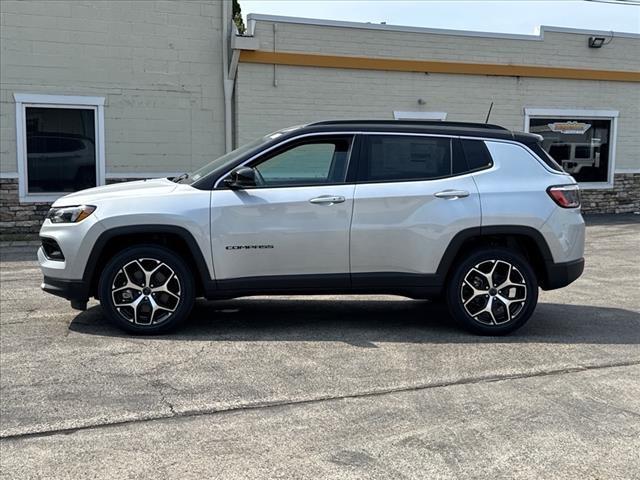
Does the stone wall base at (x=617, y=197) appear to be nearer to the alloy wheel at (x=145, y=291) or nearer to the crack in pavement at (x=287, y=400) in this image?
the crack in pavement at (x=287, y=400)

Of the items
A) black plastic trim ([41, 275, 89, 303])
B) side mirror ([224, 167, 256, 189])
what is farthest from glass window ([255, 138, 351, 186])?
black plastic trim ([41, 275, 89, 303])

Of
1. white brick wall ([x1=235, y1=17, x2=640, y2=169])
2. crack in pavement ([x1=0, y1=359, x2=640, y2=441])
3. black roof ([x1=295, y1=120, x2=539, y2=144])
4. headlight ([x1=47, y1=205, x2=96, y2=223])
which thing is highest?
white brick wall ([x1=235, y1=17, x2=640, y2=169])

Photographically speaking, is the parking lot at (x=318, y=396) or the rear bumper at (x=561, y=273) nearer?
the parking lot at (x=318, y=396)

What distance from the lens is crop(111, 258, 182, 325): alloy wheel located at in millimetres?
5781

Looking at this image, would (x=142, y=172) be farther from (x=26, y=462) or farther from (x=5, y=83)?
(x=26, y=462)

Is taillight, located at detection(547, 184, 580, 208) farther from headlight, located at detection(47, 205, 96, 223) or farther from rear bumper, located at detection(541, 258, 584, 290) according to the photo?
headlight, located at detection(47, 205, 96, 223)

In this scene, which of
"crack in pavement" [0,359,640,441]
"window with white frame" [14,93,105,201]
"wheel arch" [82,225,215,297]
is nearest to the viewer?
"crack in pavement" [0,359,640,441]

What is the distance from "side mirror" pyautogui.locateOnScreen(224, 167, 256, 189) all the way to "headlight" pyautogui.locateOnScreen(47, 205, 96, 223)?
3.95ft

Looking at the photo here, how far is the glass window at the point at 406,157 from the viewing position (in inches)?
238

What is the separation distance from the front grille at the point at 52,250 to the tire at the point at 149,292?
465 mm

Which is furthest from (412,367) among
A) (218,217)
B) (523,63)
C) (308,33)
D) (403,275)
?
(523,63)

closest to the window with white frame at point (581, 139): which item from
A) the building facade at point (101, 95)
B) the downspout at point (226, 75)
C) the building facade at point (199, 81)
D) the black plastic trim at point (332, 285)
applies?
the building facade at point (199, 81)

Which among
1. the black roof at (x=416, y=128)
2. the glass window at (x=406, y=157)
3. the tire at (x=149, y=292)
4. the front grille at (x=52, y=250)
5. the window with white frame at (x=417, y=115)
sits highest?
the window with white frame at (x=417, y=115)

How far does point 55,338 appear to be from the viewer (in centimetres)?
578
